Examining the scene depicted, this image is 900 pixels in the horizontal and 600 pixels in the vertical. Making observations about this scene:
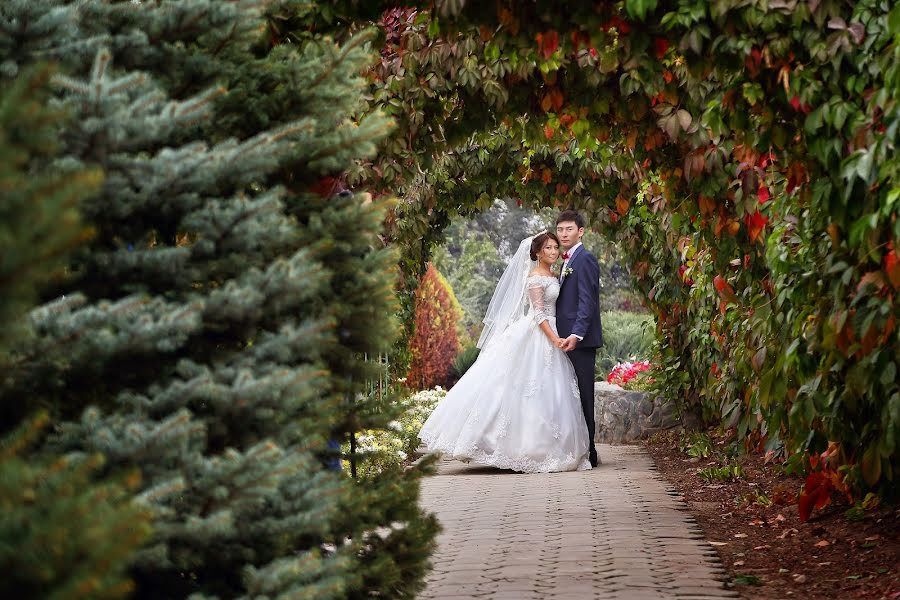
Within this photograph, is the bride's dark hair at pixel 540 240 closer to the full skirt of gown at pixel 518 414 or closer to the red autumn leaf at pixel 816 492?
the full skirt of gown at pixel 518 414

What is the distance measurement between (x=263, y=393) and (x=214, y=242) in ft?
1.48

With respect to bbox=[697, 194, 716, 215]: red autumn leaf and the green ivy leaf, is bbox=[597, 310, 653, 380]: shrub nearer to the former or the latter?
bbox=[697, 194, 716, 215]: red autumn leaf

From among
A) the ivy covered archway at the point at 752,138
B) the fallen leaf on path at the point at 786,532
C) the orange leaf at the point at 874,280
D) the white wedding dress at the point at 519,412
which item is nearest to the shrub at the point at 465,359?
the white wedding dress at the point at 519,412

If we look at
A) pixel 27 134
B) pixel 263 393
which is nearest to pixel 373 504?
pixel 263 393

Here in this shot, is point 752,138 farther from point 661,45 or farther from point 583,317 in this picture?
point 583,317

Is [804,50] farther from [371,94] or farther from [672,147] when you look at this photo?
[371,94]

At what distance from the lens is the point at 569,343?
1015 centimetres

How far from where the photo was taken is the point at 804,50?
456cm

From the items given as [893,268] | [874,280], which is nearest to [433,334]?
[874,280]

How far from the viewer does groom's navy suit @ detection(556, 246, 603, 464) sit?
33.1ft

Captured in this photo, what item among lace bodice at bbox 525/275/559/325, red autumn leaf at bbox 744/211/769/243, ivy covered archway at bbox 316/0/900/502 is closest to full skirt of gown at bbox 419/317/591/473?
lace bodice at bbox 525/275/559/325

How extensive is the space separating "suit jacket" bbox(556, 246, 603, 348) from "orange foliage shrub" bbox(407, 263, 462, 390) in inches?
396

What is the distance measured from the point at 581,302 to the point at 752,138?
5162mm

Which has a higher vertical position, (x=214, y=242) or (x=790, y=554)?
(x=214, y=242)
